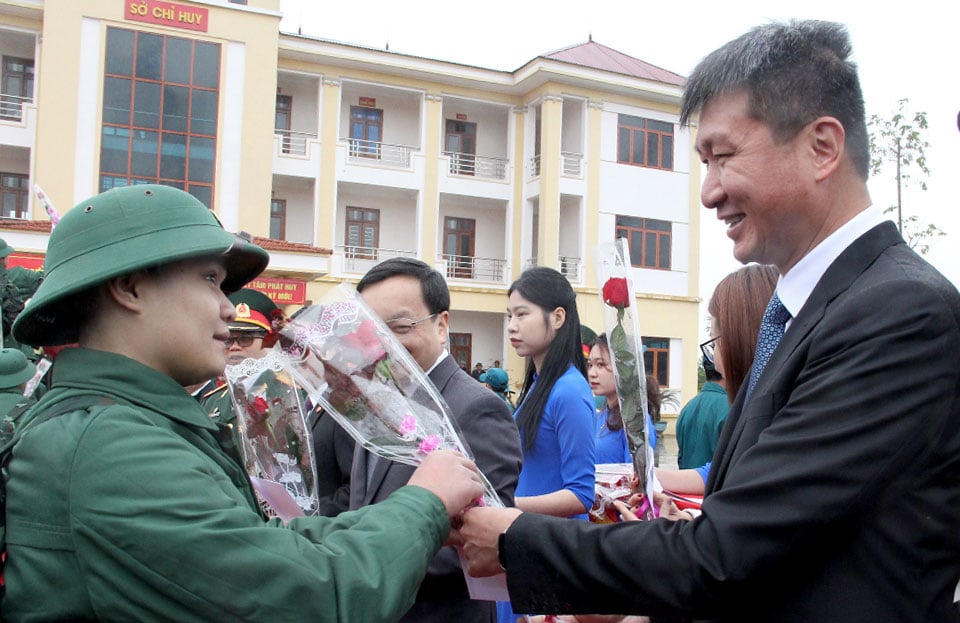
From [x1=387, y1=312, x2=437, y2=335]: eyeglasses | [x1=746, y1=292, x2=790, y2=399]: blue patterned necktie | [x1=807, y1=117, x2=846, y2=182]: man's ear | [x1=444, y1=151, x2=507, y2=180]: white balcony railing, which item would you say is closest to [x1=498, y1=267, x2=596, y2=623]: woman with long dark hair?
[x1=387, y1=312, x2=437, y2=335]: eyeglasses

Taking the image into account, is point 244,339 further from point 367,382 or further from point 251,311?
point 367,382

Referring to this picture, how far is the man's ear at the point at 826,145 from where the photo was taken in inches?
58.6

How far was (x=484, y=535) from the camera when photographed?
1.68 meters

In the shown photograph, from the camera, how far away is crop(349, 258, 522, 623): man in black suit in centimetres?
220

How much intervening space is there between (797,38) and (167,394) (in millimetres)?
1358

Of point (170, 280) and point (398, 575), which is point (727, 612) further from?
point (170, 280)

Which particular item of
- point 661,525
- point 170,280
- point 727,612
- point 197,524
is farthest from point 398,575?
point 170,280

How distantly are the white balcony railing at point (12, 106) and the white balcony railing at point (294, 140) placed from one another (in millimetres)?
5550

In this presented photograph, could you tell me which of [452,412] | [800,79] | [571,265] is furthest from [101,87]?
[800,79]

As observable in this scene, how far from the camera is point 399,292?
259 centimetres

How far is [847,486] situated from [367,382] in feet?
3.49

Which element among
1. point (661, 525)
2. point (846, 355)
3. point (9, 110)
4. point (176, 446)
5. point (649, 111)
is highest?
point (649, 111)

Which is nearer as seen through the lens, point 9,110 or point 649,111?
point 9,110

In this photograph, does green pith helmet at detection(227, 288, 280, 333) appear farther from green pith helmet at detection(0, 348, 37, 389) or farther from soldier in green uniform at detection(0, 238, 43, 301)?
soldier in green uniform at detection(0, 238, 43, 301)
